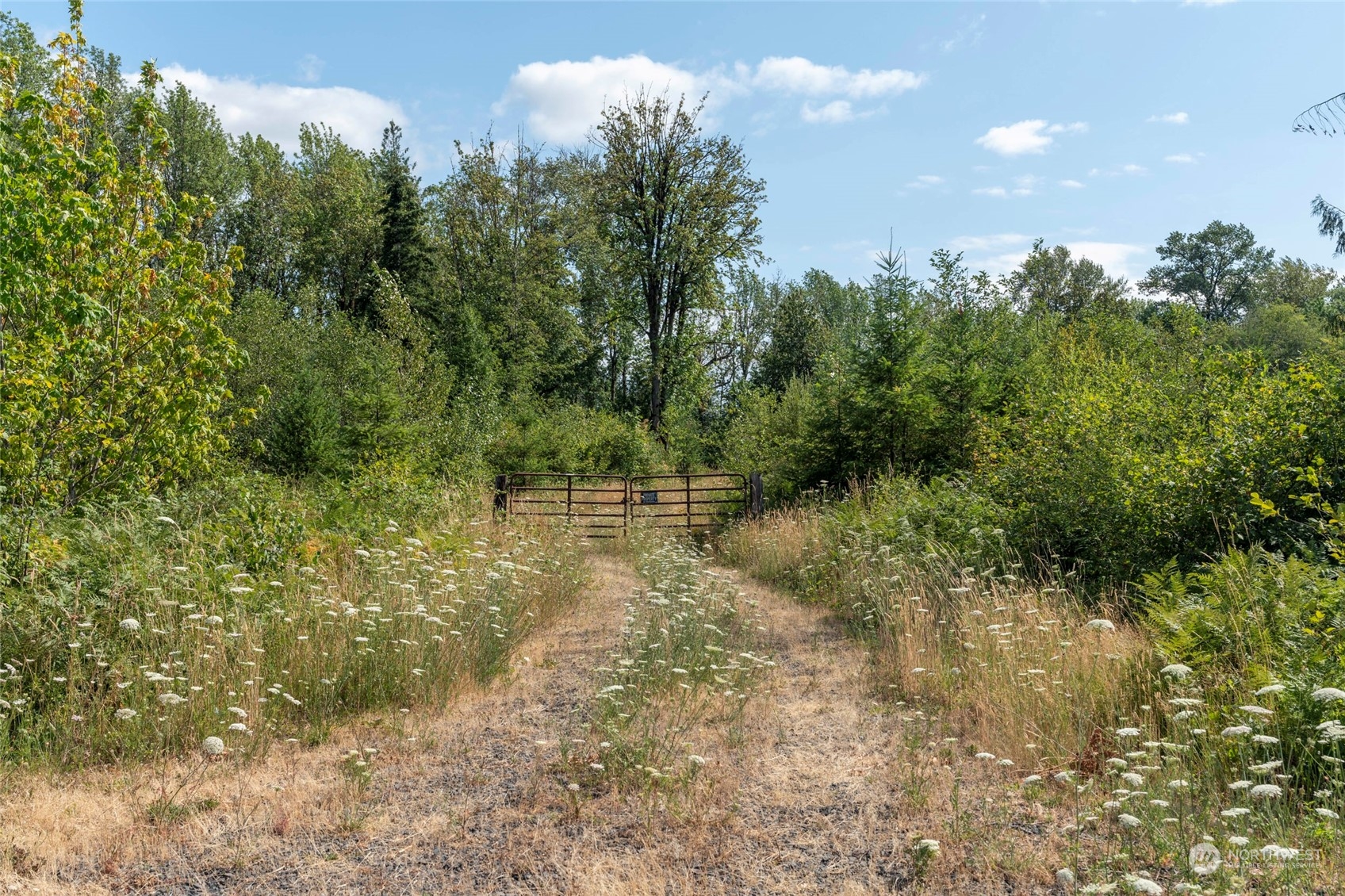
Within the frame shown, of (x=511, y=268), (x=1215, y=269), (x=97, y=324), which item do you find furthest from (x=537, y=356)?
(x=1215, y=269)

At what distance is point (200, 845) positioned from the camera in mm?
4219

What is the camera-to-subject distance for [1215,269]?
63875 millimetres

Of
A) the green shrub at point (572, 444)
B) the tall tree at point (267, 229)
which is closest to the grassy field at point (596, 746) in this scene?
the green shrub at point (572, 444)

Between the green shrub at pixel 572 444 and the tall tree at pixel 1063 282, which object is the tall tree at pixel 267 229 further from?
the tall tree at pixel 1063 282

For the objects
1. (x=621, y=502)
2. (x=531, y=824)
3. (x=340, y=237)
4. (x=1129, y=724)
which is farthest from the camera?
(x=340, y=237)

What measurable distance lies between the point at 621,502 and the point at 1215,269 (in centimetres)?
6475

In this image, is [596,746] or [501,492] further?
[501,492]

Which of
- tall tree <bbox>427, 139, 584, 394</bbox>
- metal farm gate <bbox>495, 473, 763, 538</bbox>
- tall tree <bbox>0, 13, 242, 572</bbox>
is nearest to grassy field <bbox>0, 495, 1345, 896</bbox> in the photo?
tall tree <bbox>0, 13, 242, 572</bbox>

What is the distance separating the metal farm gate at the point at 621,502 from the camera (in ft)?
52.6

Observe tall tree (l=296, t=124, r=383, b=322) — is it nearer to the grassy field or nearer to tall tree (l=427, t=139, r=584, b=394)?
tall tree (l=427, t=139, r=584, b=394)

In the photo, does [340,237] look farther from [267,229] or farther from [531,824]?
[531,824]

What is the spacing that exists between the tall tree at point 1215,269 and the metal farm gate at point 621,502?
55398mm

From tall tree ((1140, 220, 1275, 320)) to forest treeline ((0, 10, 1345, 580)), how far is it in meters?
15.1

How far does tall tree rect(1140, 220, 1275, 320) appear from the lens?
62.5 meters
